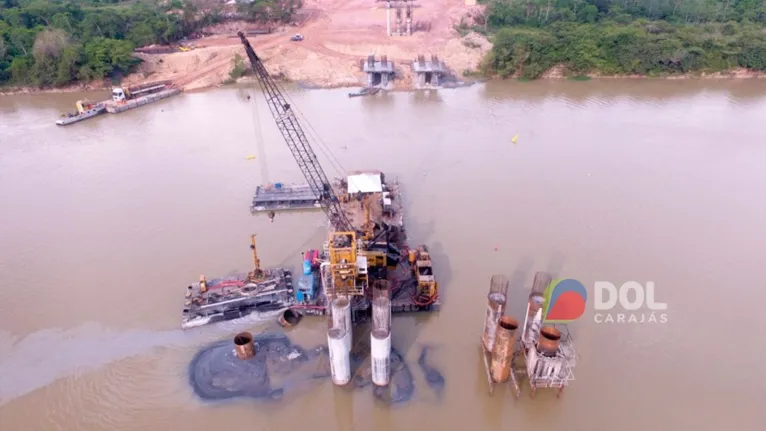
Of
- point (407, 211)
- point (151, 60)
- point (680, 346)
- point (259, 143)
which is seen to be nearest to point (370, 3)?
point (151, 60)

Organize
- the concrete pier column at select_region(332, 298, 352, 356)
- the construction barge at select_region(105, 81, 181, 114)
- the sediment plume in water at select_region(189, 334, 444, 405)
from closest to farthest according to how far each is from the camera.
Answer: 1. the concrete pier column at select_region(332, 298, 352, 356)
2. the sediment plume in water at select_region(189, 334, 444, 405)
3. the construction barge at select_region(105, 81, 181, 114)

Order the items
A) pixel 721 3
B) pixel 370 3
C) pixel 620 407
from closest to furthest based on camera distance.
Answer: pixel 620 407 → pixel 721 3 → pixel 370 3

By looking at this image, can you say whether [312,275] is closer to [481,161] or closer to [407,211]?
[407,211]

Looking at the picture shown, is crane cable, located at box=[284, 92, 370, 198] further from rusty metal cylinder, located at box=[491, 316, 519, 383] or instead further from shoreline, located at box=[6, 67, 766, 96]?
rusty metal cylinder, located at box=[491, 316, 519, 383]

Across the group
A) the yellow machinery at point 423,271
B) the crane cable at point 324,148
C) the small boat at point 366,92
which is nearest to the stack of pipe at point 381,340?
the yellow machinery at point 423,271

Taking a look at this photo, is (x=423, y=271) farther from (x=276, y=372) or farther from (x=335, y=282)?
(x=276, y=372)

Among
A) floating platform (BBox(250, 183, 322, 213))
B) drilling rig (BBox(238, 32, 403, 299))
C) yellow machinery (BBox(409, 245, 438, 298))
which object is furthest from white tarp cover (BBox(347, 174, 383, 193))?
floating platform (BBox(250, 183, 322, 213))
